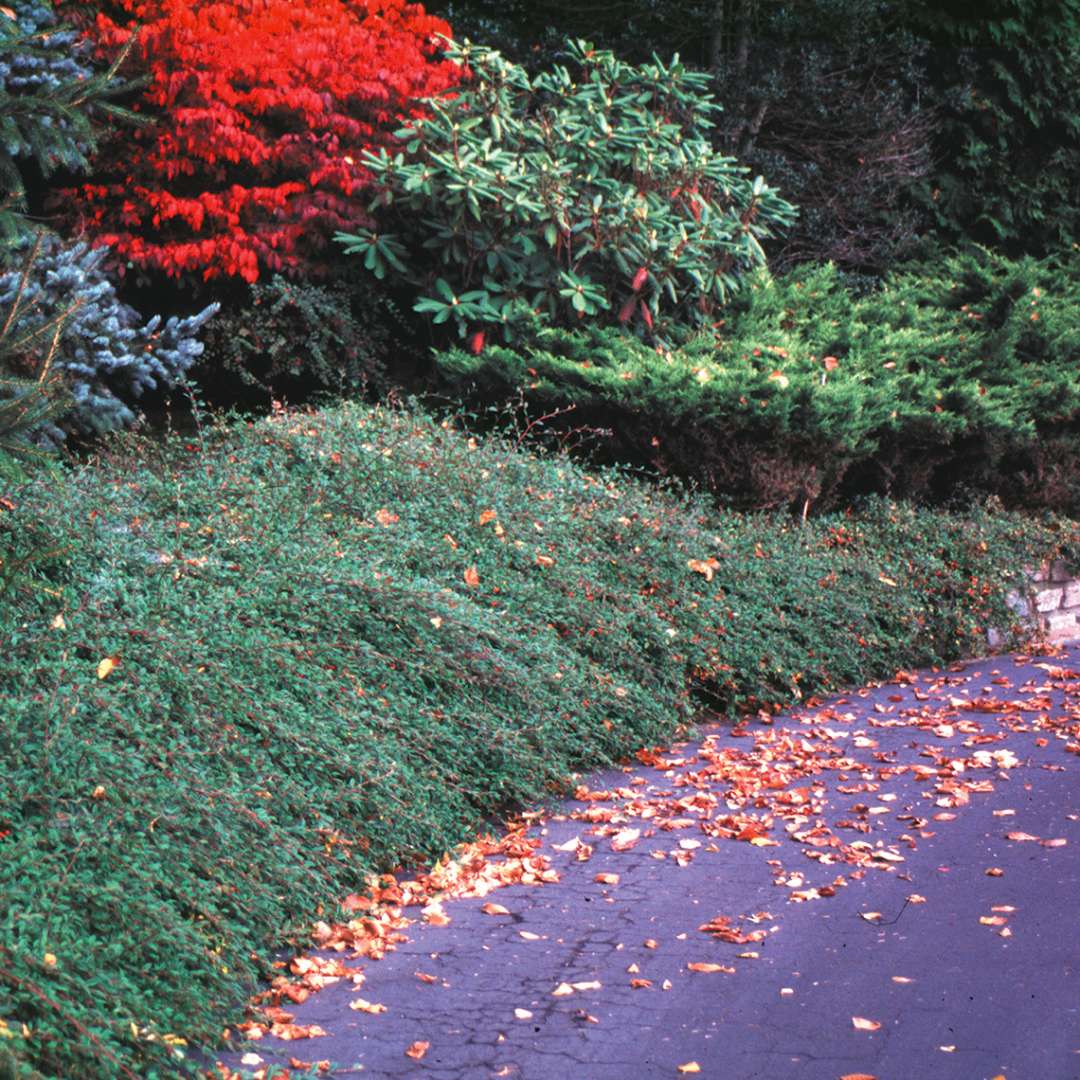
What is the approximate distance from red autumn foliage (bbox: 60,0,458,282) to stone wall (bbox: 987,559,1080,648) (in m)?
5.01

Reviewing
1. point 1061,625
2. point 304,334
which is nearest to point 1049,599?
point 1061,625

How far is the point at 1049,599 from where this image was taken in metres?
9.19

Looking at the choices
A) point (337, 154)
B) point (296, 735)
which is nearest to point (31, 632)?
point (296, 735)

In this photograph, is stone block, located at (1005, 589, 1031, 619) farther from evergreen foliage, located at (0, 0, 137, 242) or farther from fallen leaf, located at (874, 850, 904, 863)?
evergreen foliage, located at (0, 0, 137, 242)

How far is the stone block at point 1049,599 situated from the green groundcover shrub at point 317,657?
627mm

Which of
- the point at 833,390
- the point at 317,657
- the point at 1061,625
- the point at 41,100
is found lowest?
the point at 1061,625

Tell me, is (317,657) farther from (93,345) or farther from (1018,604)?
(1018,604)

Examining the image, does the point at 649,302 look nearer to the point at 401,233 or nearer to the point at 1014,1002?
the point at 401,233

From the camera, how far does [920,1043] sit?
3379 millimetres

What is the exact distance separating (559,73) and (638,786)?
7041 mm

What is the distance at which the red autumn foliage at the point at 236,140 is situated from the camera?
8.36 metres

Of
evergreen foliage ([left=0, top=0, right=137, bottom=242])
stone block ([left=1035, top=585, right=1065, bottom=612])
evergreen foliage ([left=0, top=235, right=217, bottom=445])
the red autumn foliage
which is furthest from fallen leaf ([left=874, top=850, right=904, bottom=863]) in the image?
the red autumn foliage

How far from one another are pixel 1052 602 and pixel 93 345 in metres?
6.35

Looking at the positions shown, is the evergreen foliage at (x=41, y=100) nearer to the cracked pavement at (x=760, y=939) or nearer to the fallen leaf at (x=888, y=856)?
the cracked pavement at (x=760, y=939)
